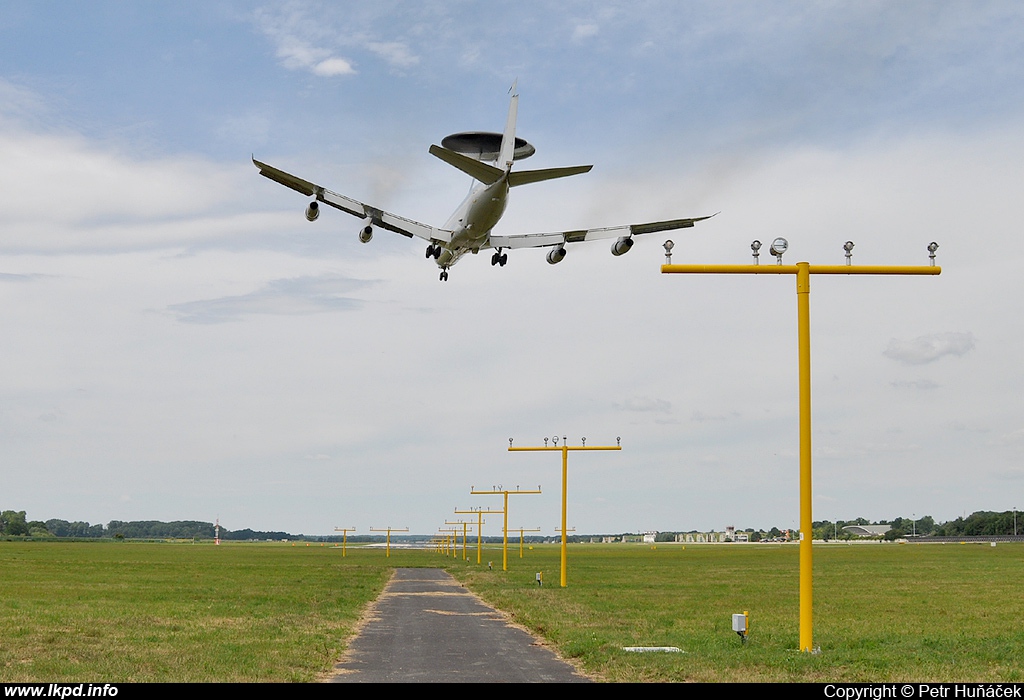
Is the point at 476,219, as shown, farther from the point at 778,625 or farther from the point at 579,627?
the point at 778,625

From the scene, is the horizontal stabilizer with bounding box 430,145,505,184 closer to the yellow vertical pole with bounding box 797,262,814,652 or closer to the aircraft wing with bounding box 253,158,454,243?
the aircraft wing with bounding box 253,158,454,243

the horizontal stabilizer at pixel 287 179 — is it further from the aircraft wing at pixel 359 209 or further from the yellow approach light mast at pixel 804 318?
the yellow approach light mast at pixel 804 318

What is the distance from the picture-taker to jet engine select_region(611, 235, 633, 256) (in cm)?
3412

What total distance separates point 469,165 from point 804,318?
11869mm

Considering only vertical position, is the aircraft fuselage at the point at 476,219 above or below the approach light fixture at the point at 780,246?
above

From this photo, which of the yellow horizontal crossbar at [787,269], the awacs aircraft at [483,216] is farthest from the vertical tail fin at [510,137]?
the yellow horizontal crossbar at [787,269]

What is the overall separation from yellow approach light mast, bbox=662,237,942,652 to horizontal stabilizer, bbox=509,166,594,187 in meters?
8.14

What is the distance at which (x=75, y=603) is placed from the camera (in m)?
40.2

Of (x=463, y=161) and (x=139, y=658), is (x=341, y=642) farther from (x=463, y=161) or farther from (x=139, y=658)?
(x=463, y=161)

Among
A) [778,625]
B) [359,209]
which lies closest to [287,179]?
[359,209]

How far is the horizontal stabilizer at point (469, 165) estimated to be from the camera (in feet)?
96.9

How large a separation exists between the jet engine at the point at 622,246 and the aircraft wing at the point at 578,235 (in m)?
0.91

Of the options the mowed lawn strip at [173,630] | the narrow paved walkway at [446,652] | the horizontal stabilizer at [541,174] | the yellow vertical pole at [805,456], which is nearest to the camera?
→ the narrow paved walkway at [446,652]
